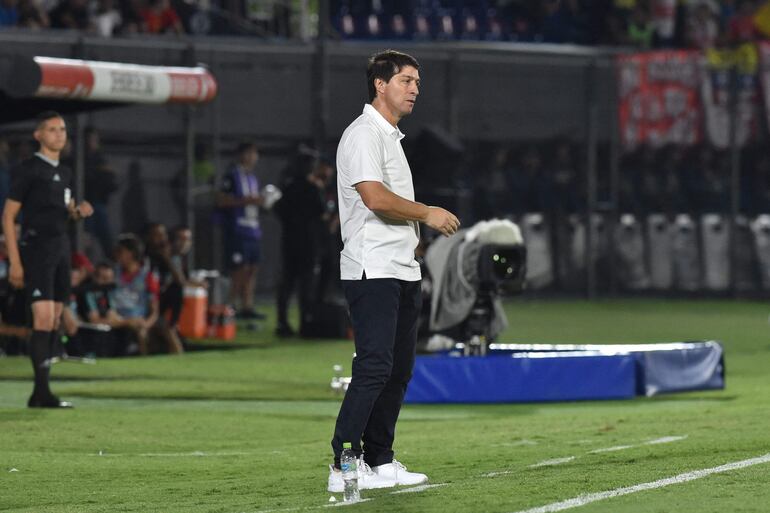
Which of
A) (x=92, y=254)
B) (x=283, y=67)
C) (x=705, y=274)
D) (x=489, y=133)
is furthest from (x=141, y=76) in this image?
(x=705, y=274)

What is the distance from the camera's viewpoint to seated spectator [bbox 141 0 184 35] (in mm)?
24609

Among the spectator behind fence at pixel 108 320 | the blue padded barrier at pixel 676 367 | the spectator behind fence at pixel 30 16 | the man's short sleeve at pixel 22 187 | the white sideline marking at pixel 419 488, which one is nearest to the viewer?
the white sideline marking at pixel 419 488

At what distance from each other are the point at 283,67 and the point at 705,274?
24.5ft

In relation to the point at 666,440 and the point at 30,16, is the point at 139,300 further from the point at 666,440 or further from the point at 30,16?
the point at 666,440

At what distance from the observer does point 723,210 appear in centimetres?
2627

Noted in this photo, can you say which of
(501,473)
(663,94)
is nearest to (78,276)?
(501,473)

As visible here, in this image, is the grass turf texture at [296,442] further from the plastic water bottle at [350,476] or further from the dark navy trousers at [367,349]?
the dark navy trousers at [367,349]

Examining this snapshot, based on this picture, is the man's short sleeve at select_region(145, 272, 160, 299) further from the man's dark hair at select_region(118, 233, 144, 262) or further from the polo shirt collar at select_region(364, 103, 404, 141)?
the polo shirt collar at select_region(364, 103, 404, 141)

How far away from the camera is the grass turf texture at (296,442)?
288 inches

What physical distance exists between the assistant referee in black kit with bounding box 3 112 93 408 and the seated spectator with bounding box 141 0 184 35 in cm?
→ 1307

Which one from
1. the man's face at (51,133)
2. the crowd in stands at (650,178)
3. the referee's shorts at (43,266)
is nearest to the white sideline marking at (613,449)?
the referee's shorts at (43,266)

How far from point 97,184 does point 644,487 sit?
15.2 m

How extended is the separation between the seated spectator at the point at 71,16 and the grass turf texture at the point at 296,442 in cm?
777

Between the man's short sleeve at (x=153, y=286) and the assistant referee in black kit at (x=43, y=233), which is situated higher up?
the assistant referee in black kit at (x=43, y=233)
